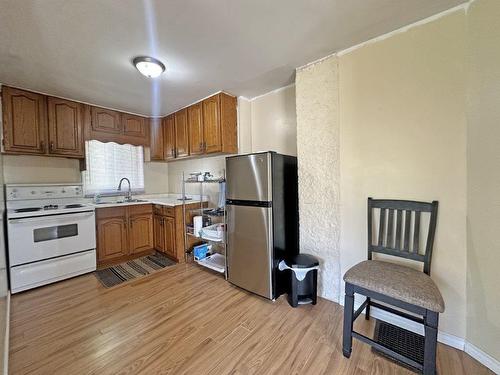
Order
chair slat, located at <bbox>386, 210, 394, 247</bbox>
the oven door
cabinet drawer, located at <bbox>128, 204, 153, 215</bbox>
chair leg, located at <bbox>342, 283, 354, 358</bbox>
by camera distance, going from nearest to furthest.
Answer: chair leg, located at <bbox>342, 283, 354, 358</bbox> → chair slat, located at <bbox>386, 210, 394, 247</bbox> → the oven door → cabinet drawer, located at <bbox>128, 204, 153, 215</bbox>

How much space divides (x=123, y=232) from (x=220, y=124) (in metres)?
2.10

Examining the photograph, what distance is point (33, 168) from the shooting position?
271cm

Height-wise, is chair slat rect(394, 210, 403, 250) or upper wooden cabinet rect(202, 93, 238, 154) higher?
upper wooden cabinet rect(202, 93, 238, 154)

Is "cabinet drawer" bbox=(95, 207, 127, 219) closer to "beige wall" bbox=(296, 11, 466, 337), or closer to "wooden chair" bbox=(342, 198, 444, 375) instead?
"beige wall" bbox=(296, 11, 466, 337)

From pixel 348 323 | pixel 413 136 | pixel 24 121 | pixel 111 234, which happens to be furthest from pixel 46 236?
pixel 413 136

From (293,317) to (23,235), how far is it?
291 cm

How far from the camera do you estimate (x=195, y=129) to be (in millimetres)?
3020

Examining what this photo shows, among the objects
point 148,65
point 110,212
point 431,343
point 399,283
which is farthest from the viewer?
point 110,212

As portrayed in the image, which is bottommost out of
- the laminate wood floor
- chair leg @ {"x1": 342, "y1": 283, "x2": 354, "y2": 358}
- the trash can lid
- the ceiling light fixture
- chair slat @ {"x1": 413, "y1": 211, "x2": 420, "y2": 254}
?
the laminate wood floor

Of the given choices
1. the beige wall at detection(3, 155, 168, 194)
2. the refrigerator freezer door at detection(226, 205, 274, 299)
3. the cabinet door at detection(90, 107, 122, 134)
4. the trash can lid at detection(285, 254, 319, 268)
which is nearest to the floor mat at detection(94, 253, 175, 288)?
the refrigerator freezer door at detection(226, 205, 274, 299)

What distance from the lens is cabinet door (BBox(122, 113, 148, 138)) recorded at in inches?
130

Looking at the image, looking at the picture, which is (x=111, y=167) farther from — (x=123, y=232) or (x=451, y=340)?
(x=451, y=340)

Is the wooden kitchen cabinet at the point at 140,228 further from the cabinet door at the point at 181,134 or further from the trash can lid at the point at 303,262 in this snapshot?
the trash can lid at the point at 303,262

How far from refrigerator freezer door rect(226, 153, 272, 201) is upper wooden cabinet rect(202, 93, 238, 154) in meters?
0.57
